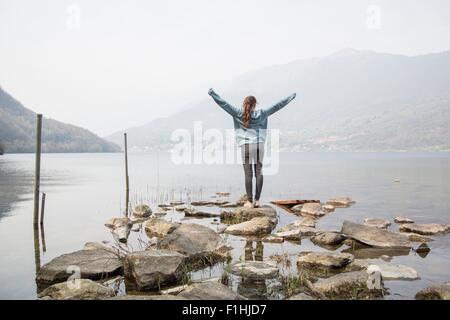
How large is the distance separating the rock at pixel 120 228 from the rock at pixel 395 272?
254 inches

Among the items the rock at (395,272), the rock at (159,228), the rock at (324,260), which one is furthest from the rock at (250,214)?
the rock at (395,272)

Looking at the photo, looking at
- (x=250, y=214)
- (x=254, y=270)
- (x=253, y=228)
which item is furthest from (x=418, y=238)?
(x=254, y=270)

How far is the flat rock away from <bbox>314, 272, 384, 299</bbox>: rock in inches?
133

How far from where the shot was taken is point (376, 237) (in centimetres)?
923

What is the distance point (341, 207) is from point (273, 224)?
6.84 meters

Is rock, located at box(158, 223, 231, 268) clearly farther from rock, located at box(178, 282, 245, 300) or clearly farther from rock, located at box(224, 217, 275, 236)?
rock, located at box(178, 282, 245, 300)

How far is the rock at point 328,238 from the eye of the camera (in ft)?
31.0

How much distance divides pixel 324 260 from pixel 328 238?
2.17 metres

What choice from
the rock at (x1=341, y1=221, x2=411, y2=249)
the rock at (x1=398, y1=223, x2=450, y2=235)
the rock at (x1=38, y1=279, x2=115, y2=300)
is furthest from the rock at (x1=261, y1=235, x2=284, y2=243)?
the rock at (x1=38, y1=279, x2=115, y2=300)

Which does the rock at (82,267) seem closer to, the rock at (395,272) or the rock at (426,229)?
the rock at (395,272)

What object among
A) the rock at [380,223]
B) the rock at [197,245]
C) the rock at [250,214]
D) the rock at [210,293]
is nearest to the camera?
the rock at [210,293]

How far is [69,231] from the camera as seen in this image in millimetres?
12508
